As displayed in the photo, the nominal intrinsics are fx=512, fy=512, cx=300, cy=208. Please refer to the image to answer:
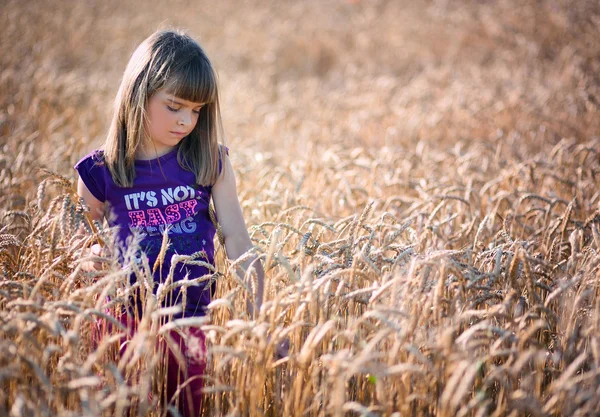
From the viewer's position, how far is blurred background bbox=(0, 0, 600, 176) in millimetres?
4785

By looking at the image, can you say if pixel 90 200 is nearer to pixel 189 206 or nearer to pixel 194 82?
pixel 189 206

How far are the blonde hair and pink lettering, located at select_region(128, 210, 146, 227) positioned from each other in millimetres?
110

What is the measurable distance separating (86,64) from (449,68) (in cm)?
572

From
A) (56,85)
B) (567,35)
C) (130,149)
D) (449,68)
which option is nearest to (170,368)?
(130,149)

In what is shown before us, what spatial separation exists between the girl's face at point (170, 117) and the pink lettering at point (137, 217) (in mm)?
280

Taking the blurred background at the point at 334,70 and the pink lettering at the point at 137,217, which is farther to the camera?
the blurred background at the point at 334,70

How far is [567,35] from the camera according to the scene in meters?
7.82

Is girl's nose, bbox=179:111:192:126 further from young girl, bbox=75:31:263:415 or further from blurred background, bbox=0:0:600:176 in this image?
blurred background, bbox=0:0:600:176

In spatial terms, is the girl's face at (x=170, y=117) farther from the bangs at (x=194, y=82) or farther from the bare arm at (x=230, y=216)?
the bare arm at (x=230, y=216)

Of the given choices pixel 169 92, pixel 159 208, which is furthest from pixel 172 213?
pixel 169 92

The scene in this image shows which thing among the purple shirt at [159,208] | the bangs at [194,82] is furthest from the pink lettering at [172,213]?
the bangs at [194,82]

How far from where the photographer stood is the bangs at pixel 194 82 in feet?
6.10

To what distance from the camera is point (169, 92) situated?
73.7 inches

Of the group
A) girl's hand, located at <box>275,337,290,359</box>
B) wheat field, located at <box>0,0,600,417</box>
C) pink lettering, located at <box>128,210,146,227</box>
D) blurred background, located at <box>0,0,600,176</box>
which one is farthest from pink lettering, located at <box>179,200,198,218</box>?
blurred background, located at <box>0,0,600,176</box>
